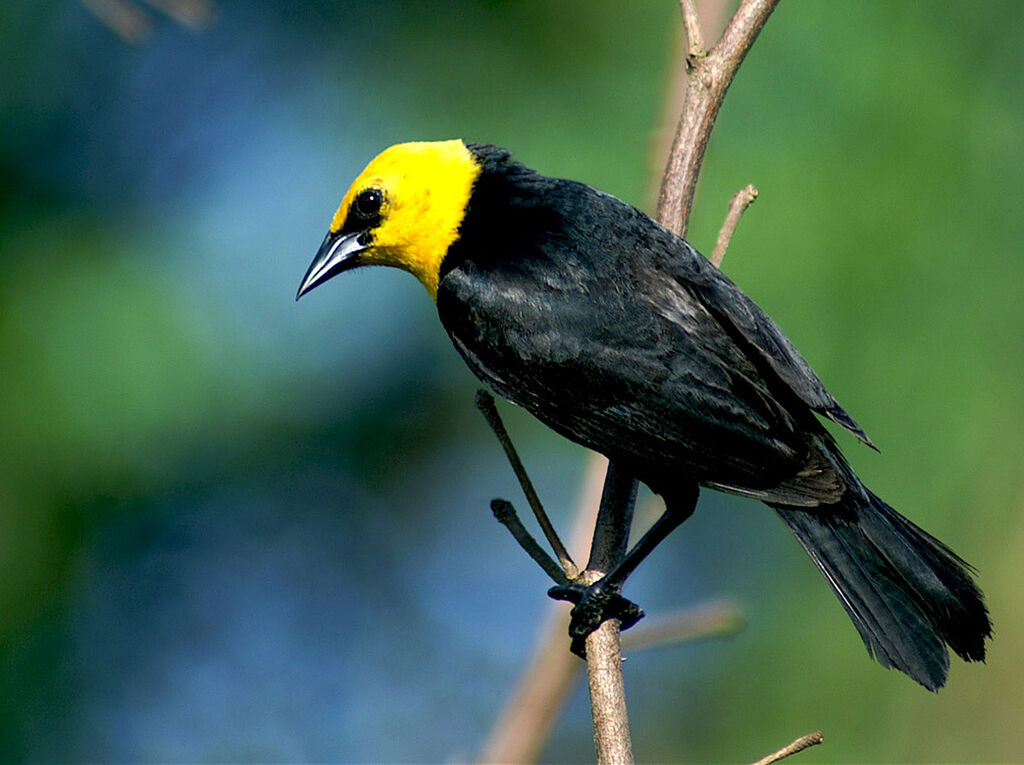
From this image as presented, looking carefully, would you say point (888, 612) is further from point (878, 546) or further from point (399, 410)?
point (399, 410)

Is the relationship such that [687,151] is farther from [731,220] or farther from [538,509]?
[538,509]

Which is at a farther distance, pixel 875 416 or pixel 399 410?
pixel 399 410

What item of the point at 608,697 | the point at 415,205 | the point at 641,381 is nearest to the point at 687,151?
the point at 641,381

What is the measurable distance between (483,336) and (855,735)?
11.1 ft

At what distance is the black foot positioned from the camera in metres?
2.84

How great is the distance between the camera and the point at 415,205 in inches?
146

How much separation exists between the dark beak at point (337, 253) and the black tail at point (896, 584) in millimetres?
1617

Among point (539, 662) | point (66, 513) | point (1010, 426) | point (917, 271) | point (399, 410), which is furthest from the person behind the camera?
point (399, 410)

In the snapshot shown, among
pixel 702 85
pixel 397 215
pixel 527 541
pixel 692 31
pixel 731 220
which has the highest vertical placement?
pixel 692 31

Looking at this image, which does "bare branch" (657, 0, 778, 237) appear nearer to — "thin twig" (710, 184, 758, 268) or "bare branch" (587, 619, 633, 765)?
"thin twig" (710, 184, 758, 268)

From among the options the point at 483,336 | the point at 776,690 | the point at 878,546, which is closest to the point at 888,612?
the point at 878,546

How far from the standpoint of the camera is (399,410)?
7254 mm

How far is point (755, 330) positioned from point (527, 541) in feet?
3.13

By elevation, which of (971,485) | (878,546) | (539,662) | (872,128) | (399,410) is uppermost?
(872,128)
